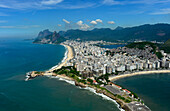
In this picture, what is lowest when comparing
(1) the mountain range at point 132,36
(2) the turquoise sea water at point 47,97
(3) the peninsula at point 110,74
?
(2) the turquoise sea water at point 47,97

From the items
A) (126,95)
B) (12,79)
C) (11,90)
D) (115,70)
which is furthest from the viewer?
(115,70)

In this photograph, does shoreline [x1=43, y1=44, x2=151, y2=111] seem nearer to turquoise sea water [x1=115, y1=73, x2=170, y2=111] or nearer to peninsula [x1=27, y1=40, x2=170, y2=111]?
→ peninsula [x1=27, y1=40, x2=170, y2=111]

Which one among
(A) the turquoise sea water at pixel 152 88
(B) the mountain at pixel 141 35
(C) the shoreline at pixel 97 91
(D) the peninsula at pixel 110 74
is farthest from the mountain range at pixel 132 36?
(C) the shoreline at pixel 97 91

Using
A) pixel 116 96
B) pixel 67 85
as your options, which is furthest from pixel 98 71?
pixel 116 96

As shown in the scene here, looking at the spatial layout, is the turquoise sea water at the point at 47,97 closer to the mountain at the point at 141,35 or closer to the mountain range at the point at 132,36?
the mountain range at the point at 132,36

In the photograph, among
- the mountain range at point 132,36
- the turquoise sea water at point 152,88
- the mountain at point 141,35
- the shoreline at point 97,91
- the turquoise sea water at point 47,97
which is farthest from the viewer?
the mountain at point 141,35

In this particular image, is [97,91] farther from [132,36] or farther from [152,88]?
[132,36]

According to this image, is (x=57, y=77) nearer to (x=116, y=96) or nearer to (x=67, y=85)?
(x=67, y=85)

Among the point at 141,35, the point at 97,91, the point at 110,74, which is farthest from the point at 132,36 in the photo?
the point at 97,91

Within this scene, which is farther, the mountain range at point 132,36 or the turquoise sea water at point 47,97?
the mountain range at point 132,36

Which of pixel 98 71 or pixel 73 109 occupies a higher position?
pixel 98 71
